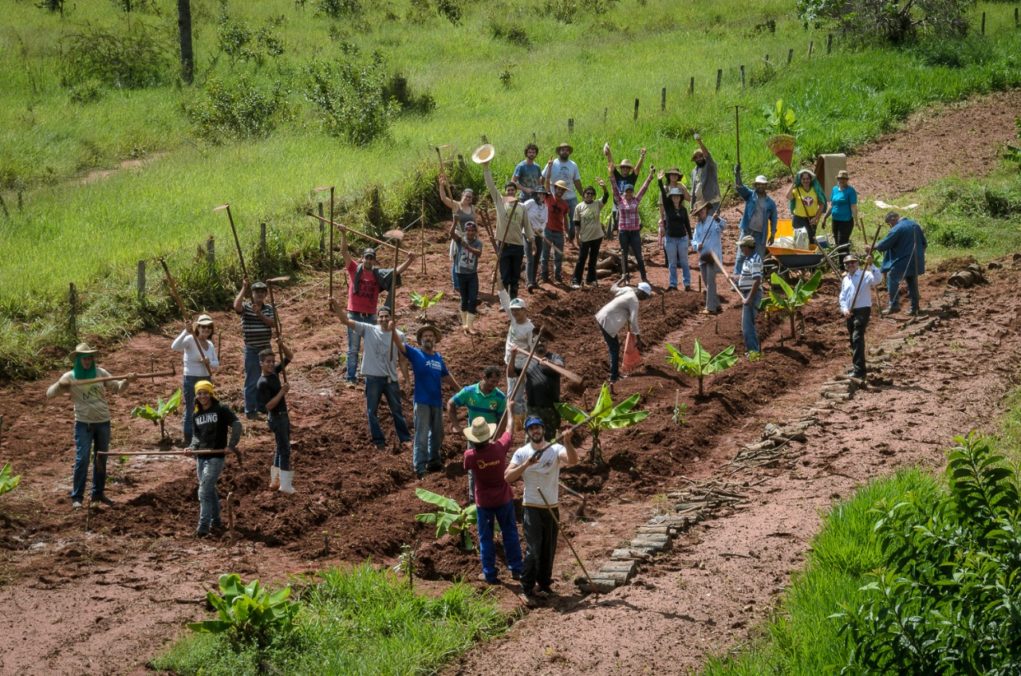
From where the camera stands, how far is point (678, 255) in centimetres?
2048

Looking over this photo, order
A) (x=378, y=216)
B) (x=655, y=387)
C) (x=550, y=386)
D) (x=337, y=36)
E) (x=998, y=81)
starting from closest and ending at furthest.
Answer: (x=550, y=386)
(x=655, y=387)
(x=378, y=216)
(x=998, y=81)
(x=337, y=36)

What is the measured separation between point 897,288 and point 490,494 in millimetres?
9443

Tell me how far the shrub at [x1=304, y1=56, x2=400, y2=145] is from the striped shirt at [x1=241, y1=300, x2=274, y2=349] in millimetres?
13329

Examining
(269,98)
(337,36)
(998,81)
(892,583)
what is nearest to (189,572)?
(892,583)

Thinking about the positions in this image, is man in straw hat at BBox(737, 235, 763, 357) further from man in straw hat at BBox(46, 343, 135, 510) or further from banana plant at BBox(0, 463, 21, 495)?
banana plant at BBox(0, 463, 21, 495)

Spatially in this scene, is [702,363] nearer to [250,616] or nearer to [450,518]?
[450,518]

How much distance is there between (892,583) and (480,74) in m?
30.9

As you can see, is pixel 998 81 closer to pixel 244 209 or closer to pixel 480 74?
pixel 480 74

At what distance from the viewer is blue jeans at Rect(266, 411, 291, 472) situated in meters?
13.7

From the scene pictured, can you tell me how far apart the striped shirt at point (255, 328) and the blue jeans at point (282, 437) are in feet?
7.12

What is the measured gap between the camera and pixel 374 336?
14.7 meters

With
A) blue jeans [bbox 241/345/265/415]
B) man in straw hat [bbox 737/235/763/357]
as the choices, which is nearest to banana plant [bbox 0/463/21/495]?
blue jeans [bbox 241/345/265/415]

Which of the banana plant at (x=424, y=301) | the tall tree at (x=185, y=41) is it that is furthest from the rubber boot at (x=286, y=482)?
the tall tree at (x=185, y=41)

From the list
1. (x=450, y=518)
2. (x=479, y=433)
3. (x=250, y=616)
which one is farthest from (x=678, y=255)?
(x=250, y=616)
